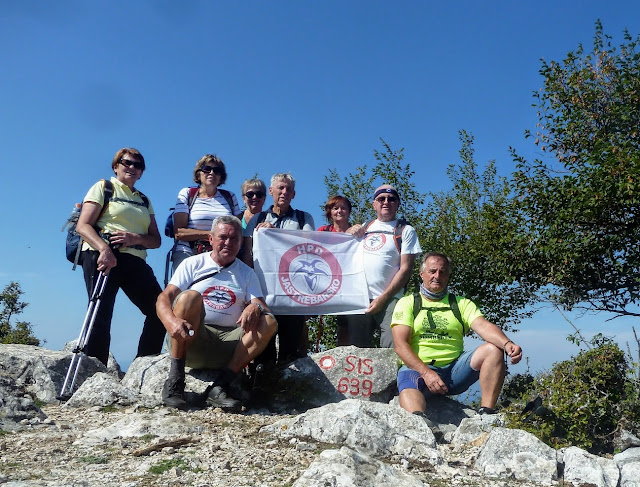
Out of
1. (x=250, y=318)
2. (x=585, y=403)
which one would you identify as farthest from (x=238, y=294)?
(x=585, y=403)

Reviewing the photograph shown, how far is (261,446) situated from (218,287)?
2.03 m

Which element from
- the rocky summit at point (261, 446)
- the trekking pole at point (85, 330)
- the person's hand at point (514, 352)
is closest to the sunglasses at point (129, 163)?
the trekking pole at point (85, 330)

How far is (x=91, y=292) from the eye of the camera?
6.80 meters

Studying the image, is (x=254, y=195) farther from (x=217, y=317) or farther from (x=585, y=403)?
(x=585, y=403)

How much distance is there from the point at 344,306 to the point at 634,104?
1065 cm

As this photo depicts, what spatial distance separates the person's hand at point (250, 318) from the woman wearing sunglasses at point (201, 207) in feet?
5.04

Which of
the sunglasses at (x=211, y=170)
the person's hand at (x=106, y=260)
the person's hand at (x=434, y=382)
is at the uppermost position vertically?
the sunglasses at (x=211, y=170)

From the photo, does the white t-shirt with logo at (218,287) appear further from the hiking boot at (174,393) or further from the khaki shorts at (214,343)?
the hiking boot at (174,393)

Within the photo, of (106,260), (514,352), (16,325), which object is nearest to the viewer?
(514,352)

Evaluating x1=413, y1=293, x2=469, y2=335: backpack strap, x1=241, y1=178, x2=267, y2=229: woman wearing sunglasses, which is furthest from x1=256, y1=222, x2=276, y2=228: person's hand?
x1=413, y1=293, x2=469, y2=335: backpack strap

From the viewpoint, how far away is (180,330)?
5.53 m

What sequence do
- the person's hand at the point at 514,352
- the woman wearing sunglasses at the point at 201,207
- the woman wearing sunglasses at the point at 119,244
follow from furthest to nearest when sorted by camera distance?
the woman wearing sunglasses at the point at 201,207 → the woman wearing sunglasses at the point at 119,244 → the person's hand at the point at 514,352

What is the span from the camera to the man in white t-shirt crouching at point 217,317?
572cm

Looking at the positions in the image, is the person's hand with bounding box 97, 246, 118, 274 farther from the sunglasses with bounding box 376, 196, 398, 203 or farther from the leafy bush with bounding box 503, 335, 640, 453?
the leafy bush with bounding box 503, 335, 640, 453
